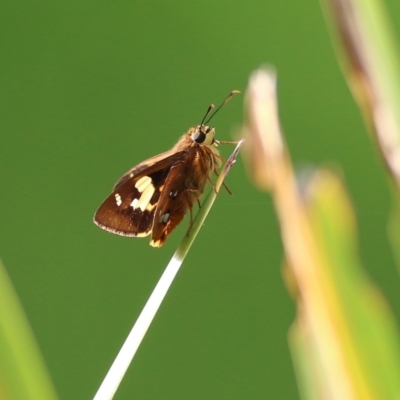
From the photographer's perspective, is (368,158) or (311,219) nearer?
(311,219)

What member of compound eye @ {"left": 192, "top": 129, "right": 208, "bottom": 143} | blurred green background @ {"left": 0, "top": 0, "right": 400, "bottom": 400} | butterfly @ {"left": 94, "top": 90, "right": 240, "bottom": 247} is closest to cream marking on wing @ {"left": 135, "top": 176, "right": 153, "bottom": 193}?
butterfly @ {"left": 94, "top": 90, "right": 240, "bottom": 247}

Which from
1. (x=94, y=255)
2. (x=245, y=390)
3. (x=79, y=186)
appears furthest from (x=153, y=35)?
(x=245, y=390)

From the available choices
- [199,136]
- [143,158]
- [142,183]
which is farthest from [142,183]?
[143,158]

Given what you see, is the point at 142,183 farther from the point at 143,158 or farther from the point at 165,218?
the point at 143,158

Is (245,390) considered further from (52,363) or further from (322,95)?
(322,95)

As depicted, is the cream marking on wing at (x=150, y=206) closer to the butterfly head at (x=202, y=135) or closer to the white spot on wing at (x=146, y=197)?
the white spot on wing at (x=146, y=197)

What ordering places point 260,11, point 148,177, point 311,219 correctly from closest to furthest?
point 311,219
point 148,177
point 260,11

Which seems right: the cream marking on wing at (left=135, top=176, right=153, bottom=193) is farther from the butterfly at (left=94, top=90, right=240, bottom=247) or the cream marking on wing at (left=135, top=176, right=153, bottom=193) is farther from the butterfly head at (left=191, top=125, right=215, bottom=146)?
the butterfly head at (left=191, top=125, right=215, bottom=146)
